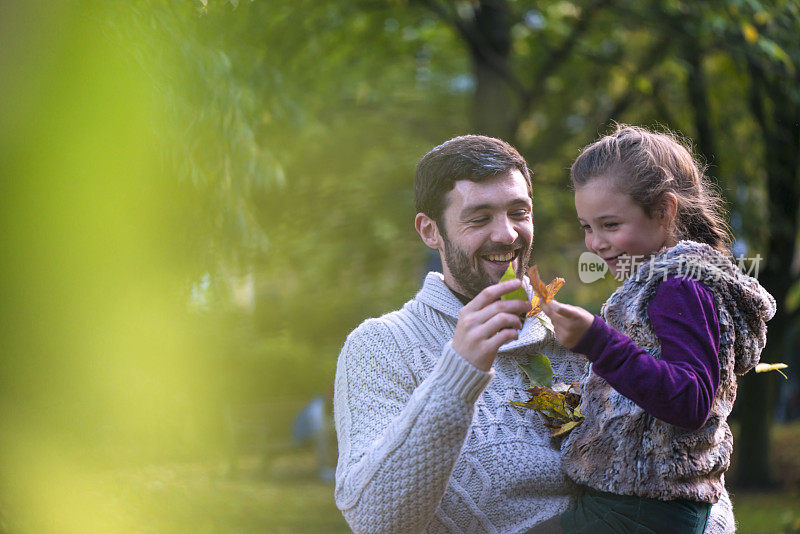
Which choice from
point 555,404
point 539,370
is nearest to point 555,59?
point 539,370

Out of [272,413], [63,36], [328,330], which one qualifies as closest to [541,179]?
[328,330]

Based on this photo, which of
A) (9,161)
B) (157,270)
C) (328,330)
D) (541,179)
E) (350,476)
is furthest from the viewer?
(328,330)

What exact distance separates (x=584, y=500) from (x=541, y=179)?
8.35 metres

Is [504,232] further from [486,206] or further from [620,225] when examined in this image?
[620,225]

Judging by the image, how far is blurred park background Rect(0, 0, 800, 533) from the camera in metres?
3.54

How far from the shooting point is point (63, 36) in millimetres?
3600

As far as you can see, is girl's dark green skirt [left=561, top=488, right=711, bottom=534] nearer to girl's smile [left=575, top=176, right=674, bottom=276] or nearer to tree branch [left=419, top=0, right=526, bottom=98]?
girl's smile [left=575, top=176, right=674, bottom=276]

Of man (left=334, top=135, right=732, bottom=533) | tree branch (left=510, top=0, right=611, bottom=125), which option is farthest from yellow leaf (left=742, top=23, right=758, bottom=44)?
man (left=334, top=135, right=732, bottom=533)

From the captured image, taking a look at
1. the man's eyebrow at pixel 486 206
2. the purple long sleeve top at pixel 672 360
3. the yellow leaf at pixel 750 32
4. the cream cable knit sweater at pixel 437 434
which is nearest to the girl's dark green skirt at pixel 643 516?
the cream cable knit sweater at pixel 437 434

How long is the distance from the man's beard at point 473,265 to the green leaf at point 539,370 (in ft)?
0.83

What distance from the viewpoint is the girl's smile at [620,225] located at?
2402 millimetres

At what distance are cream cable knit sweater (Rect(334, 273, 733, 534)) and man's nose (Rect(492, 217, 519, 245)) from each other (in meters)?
0.28

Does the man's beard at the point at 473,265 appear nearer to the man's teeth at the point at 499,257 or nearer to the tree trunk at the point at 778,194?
the man's teeth at the point at 499,257

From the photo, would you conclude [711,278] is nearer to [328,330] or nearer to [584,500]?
[584,500]
